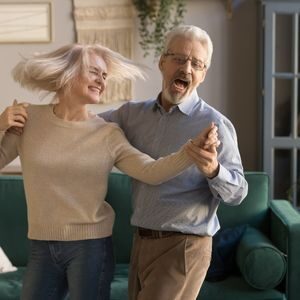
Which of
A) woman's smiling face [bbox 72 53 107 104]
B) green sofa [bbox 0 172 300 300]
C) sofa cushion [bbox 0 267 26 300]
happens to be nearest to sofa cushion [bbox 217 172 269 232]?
green sofa [bbox 0 172 300 300]

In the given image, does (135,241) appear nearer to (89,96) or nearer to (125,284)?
(89,96)

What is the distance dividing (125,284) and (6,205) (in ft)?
2.73

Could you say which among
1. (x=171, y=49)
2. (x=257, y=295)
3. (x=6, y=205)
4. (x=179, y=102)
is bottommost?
(x=257, y=295)

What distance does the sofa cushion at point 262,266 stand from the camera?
2.63 meters

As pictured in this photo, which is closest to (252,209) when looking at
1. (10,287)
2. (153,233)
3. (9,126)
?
(10,287)

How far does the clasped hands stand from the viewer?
61.1 inches

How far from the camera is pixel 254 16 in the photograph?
4.06 meters

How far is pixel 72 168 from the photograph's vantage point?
5.49ft

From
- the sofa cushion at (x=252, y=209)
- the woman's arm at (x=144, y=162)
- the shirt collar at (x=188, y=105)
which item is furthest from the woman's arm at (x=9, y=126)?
the sofa cushion at (x=252, y=209)

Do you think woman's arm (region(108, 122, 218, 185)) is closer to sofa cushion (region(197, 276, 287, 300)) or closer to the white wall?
sofa cushion (region(197, 276, 287, 300))

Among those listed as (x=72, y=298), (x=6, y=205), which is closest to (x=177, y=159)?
(x=72, y=298)

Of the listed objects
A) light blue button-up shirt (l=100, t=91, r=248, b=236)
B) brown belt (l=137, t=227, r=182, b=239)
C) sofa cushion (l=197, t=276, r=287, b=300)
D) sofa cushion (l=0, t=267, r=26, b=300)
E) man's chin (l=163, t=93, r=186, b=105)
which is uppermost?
man's chin (l=163, t=93, r=186, b=105)

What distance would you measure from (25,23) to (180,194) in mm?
2656

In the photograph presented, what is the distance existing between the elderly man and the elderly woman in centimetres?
10
